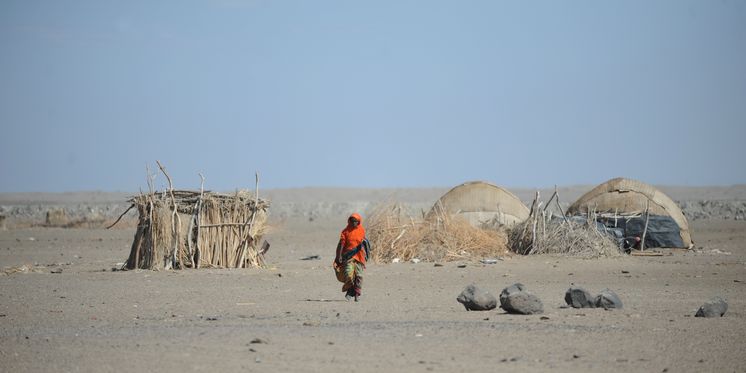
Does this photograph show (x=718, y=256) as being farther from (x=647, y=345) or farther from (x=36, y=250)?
(x=36, y=250)

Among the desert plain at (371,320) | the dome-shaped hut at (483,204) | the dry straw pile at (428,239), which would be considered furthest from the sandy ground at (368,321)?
the dome-shaped hut at (483,204)

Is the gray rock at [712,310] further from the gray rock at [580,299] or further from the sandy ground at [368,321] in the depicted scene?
the gray rock at [580,299]

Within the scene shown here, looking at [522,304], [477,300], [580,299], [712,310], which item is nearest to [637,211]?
[580,299]

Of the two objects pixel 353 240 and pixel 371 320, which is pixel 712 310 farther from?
pixel 353 240

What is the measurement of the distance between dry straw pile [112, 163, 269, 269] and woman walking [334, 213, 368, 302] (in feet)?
16.4

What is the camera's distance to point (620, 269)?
60.1 ft

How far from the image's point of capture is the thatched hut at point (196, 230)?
18.0 m

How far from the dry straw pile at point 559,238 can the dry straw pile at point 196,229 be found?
229 inches

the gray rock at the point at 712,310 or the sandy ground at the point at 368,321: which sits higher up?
the gray rock at the point at 712,310

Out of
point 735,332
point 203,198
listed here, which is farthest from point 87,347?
point 203,198

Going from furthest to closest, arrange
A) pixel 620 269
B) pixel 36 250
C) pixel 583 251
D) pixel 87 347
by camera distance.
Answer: pixel 36 250
pixel 583 251
pixel 620 269
pixel 87 347

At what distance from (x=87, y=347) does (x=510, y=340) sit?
3.93 meters

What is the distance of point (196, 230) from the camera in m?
18.3

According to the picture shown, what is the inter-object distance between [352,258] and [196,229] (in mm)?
5681
